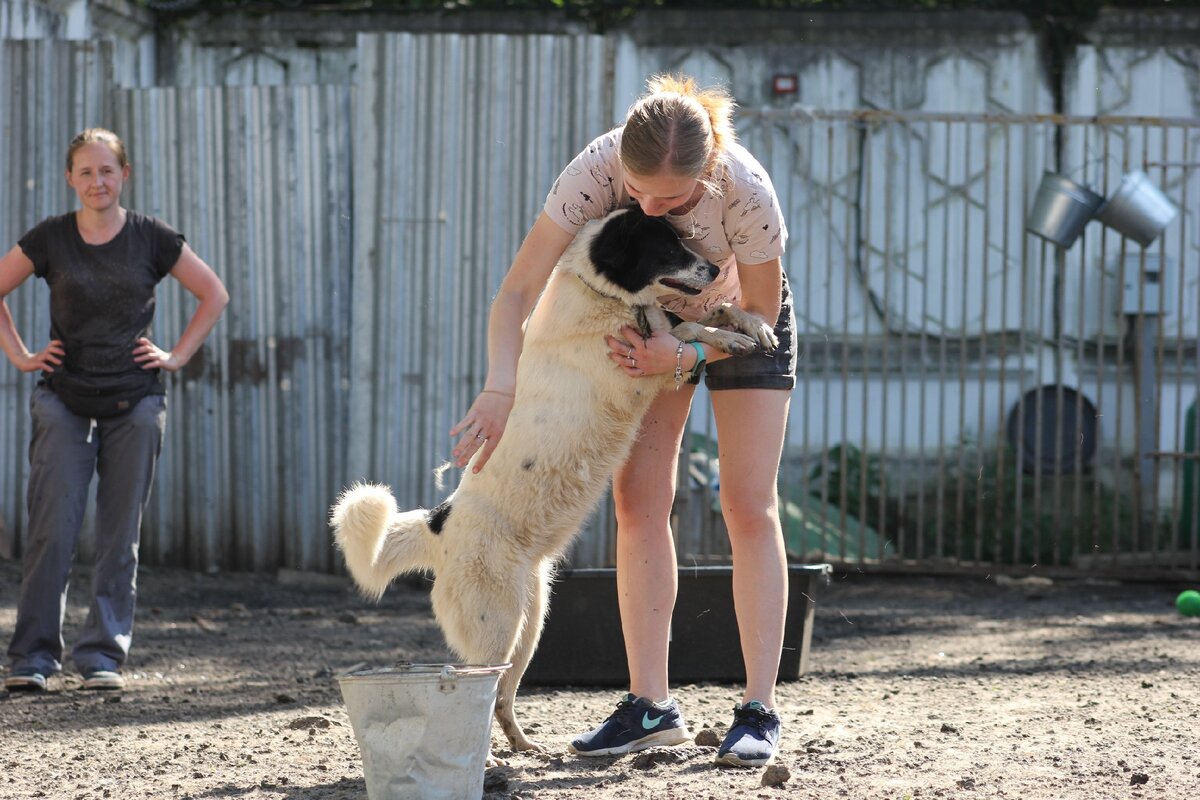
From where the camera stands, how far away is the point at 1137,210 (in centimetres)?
715

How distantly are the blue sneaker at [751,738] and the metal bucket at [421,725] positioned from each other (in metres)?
0.73

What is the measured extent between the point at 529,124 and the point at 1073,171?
3.32 meters

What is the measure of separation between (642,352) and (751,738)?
3.17 feet

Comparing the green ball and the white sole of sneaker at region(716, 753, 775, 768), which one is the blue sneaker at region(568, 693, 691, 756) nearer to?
the white sole of sneaker at region(716, 753, 775, 768)

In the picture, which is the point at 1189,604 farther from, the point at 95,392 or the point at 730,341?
the point at 95,392

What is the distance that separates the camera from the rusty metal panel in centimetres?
695

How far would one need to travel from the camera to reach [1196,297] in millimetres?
8180

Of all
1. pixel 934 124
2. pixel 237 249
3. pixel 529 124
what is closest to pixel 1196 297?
pixel 934 124

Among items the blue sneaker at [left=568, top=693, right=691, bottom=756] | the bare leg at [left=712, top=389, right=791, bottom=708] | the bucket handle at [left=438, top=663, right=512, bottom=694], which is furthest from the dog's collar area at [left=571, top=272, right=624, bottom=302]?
the bucket handle at [left=438, top=663, right=512, bottom=694]

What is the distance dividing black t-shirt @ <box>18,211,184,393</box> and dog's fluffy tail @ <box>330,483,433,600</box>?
1529mm

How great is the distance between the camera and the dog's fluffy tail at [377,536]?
11.4 ft

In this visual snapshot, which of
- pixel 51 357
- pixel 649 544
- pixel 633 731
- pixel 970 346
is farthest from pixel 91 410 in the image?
pixel 970 346

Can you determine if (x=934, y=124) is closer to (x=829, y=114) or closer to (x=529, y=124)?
(x=829, y=114)

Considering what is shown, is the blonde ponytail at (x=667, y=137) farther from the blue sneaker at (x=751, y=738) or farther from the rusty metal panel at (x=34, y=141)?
the rusty metal panel at (x=34, y=141)
